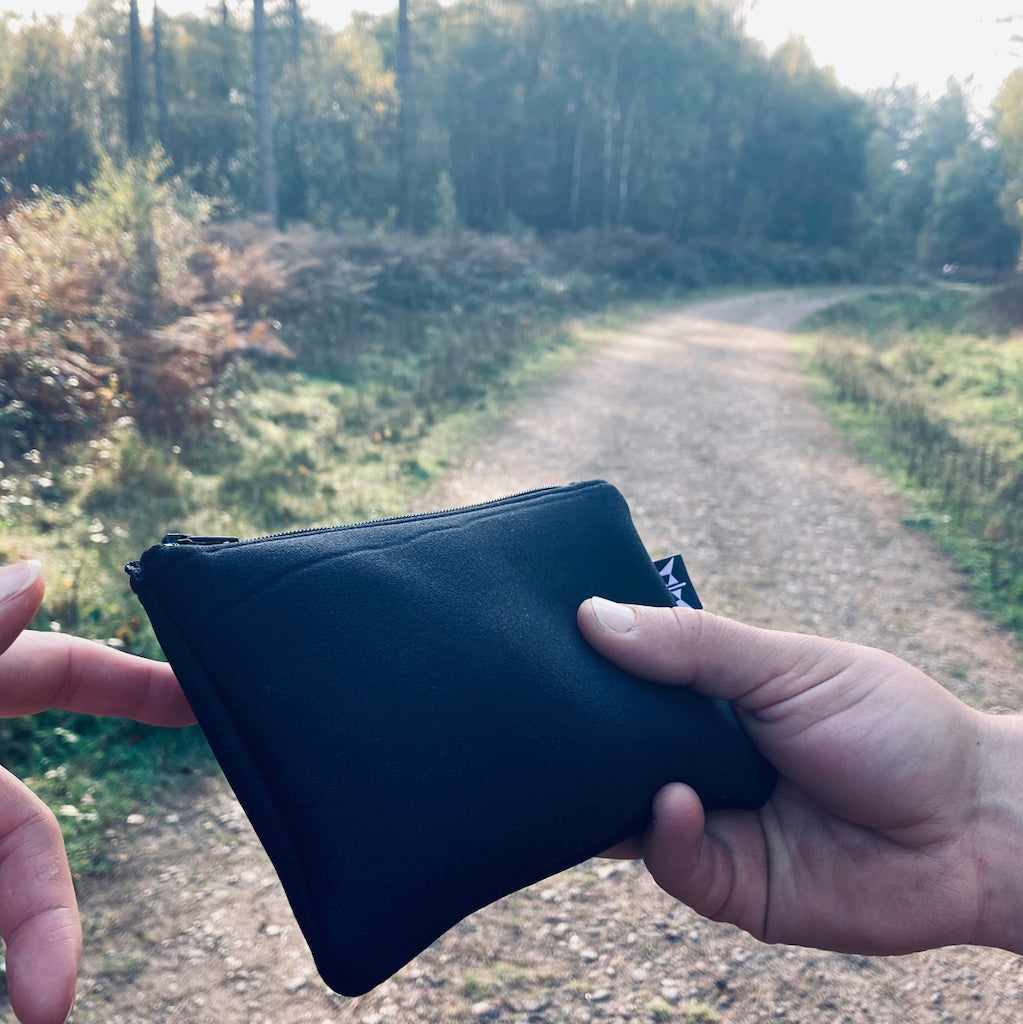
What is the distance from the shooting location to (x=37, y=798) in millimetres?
1270

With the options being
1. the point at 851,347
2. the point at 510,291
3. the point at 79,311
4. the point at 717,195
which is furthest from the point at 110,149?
the point at 717,195

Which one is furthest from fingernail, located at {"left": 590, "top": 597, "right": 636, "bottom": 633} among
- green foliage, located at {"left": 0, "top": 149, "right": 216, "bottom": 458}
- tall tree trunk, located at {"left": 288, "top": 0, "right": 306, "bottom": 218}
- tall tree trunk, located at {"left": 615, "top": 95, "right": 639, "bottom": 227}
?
tall tree trunk, located at {"left": 615, "top": 95, "right": 639, "bottom": 227}

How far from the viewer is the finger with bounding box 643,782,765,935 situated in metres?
1.68

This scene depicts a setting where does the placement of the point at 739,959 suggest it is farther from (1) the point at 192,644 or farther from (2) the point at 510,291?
(2) the point at 510,291

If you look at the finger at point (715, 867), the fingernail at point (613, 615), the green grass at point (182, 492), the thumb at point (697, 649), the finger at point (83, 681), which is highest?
the fingernail at point (613, 615)

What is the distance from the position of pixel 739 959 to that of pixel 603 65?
38.5 meters

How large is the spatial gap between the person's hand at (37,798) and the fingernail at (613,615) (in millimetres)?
961

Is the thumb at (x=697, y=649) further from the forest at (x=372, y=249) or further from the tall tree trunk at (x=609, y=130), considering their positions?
the tall tree trunk at (x=609, y=130)

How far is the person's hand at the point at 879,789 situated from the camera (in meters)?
1.81

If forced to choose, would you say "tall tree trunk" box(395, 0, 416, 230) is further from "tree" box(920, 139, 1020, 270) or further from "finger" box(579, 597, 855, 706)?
"tree" box(920, 139, 1020, 270)

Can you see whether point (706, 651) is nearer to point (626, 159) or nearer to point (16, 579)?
point (16, 579)

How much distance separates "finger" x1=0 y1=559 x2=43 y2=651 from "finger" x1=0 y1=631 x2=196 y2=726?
1.16 feet

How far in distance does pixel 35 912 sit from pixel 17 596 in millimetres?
497

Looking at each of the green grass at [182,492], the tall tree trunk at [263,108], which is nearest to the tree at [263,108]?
the tall tree trunk at [263,108]
